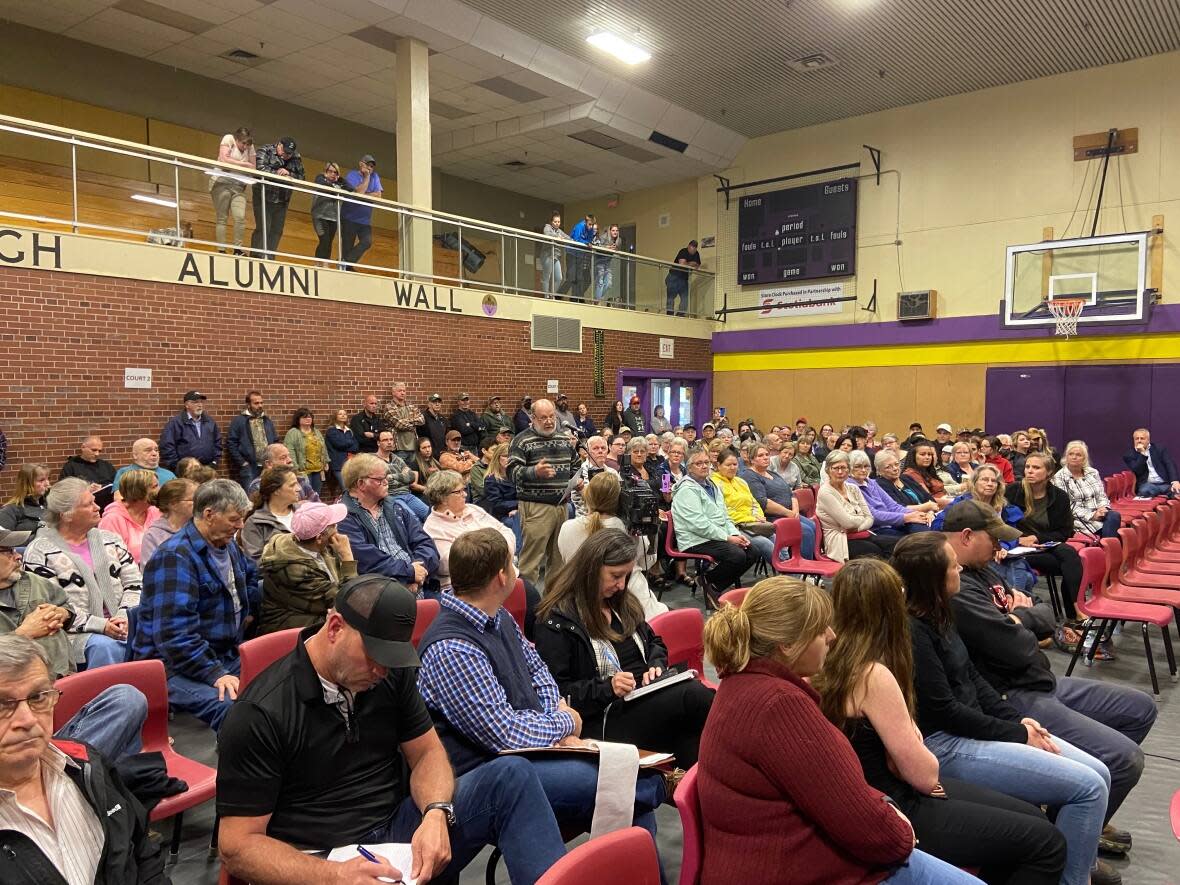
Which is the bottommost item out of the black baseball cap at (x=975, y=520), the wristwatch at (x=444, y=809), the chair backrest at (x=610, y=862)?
the wristwatch at (x=444, y=809)

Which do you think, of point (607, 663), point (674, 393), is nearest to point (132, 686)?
point (607, 663)

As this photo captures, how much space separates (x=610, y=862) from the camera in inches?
61.4

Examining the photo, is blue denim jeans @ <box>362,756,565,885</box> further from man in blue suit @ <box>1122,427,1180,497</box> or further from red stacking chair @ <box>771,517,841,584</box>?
man in blue suit @ <box>1122,427,1180,497</box>

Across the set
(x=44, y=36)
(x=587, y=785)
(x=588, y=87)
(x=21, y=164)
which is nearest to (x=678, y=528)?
(x=587, y=785)

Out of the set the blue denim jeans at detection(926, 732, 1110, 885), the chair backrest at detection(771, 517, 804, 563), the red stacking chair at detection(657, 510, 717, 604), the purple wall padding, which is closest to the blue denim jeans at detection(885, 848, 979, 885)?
the blue denim jeans at detection(926, 732, 1110, 885)

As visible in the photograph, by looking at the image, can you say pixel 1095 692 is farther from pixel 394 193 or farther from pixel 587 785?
pixel 394 193

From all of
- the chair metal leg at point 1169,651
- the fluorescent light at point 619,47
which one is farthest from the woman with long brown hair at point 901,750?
the fluorescent light at point 619,47

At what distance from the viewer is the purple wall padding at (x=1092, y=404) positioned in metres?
12.2

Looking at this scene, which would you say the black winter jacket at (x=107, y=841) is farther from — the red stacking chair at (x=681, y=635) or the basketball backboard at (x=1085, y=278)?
the basketball backboard at (x=1085, y=278)

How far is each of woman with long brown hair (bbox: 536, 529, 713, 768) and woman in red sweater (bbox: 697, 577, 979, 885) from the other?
2.94 feet

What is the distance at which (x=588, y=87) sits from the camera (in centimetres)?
1339

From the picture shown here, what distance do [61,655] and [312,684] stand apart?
184 centimetres

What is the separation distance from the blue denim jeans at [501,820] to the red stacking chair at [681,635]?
1306mm

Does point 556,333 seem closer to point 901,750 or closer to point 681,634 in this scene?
point 681,634
